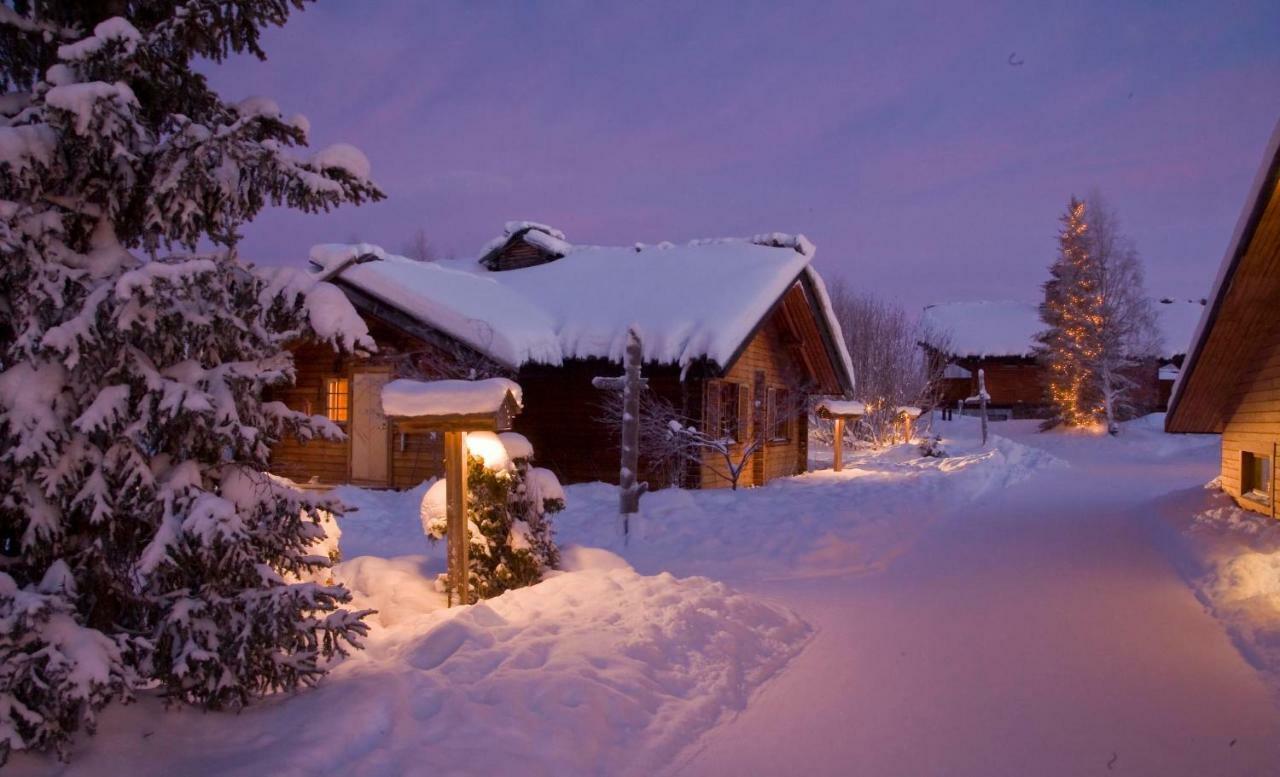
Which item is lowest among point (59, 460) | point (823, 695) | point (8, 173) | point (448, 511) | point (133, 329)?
point (823, 695)

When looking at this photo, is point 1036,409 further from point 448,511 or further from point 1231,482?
point 448,511

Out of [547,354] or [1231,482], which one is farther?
[547,354]

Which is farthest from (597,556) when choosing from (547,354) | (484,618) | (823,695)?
(547,354)

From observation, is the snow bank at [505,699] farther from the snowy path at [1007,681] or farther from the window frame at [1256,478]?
the window frame at [1256,478]

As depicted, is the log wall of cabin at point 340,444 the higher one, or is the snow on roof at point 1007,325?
the snow on roof at point 1007,325

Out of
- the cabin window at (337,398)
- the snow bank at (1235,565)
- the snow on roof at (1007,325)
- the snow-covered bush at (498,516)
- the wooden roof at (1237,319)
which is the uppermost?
the snow on roof at (1007,325)

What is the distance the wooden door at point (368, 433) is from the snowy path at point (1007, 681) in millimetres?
10783

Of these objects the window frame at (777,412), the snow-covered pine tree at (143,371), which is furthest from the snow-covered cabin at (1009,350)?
the snow-covered pine tree at (143,371)

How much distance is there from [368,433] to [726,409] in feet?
24.9

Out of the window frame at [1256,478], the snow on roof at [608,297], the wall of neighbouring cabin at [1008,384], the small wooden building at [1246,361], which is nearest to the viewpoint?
the small wooden building at [1246,361]

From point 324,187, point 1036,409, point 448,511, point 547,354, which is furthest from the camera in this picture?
point 1036,409

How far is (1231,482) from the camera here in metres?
13.0

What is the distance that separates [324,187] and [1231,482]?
1366 cm

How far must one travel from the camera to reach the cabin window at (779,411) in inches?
824
